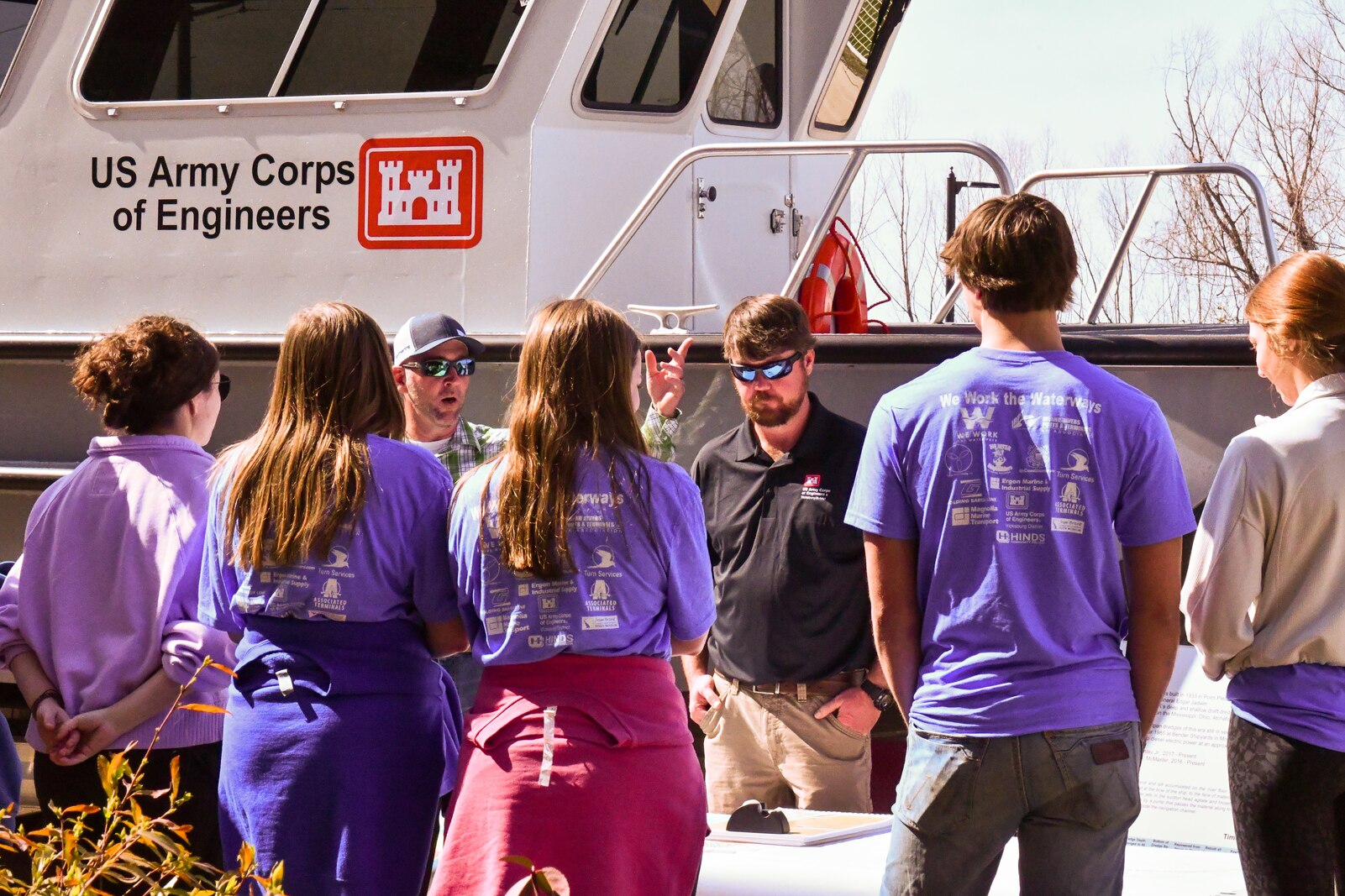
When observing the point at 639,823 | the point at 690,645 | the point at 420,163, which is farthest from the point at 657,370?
the point at 420,163

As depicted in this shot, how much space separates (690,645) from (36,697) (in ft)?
4.03

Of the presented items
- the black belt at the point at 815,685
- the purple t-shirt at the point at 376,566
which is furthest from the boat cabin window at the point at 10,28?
the black belt at the point at 815,685

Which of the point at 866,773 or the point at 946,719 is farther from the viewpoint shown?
the point at 866,773

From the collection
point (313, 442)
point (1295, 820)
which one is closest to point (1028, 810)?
point (1295, 820)

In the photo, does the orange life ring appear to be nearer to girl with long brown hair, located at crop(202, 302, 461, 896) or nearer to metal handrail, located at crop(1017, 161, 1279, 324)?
metal handrail, located at crop(1017, 161, 1279, 324)

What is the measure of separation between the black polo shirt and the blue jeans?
45.5 inches

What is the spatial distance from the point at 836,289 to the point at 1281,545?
9.84ft

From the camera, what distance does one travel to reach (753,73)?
507 cm

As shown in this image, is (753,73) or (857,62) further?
(857,62)

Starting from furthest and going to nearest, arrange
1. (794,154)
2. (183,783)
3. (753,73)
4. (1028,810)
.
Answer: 1. (753,73)
2. (794,154)
3. (183,783)
4. (1028,810)

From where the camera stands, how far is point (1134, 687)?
2.07m

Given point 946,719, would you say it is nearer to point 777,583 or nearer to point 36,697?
point 777,583

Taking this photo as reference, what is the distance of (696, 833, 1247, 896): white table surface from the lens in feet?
8.77

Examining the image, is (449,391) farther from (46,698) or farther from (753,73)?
(753,73)
